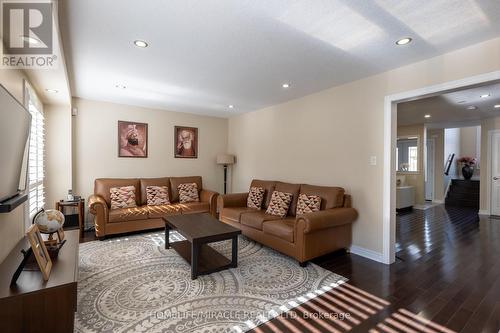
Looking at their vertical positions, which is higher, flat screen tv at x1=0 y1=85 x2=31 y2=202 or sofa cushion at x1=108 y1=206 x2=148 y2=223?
flat screen tv at x1=0 y1=85 x2=31 y2=202

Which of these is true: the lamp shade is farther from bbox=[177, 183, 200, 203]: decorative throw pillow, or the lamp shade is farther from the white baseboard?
the white baseboard

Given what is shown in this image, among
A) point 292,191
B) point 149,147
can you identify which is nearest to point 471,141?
point 292,191

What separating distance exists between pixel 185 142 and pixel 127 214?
2167 millimetres

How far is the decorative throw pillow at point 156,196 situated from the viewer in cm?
459

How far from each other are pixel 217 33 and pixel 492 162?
23.8 ft

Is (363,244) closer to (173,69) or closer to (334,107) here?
(334,107)

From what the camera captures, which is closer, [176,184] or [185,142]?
[176,184]

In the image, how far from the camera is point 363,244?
131 inches

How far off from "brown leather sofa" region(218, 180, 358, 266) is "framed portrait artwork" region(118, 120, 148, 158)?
240 cm

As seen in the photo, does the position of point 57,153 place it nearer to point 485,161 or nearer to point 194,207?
point 194,207

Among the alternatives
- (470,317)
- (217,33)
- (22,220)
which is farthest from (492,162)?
(22,220)

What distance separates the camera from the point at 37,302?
55.9 inches

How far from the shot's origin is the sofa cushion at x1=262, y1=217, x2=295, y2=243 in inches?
119

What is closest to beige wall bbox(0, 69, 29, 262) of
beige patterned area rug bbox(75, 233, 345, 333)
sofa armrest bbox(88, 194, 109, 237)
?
beige patterned area rug bbox(75, 233, 345, 333)
